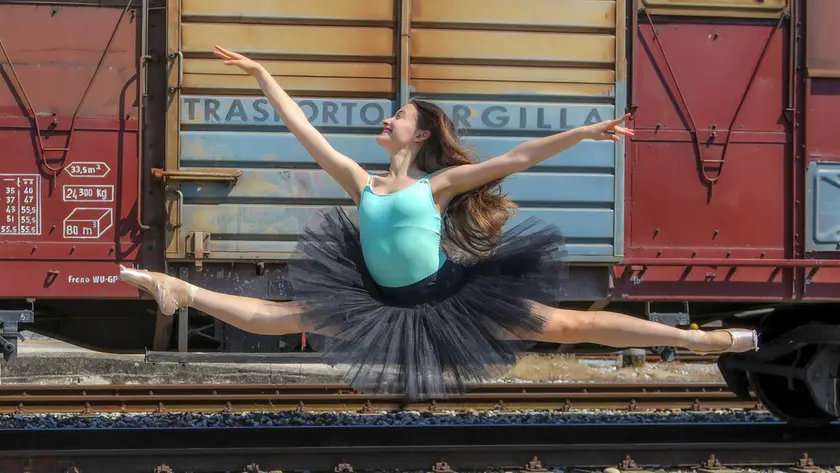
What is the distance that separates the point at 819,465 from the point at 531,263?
324cm

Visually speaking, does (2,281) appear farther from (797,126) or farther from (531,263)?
(797,126)

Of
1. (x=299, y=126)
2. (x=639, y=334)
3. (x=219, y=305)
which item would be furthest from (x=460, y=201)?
(x=219, y=305)

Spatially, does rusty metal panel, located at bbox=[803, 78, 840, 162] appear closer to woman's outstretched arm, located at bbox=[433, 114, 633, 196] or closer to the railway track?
the railway track

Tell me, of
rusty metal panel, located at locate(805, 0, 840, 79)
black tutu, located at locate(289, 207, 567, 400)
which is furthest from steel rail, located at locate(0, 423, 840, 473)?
rusty metal panel, located at locate(805, 0, 840, 79)

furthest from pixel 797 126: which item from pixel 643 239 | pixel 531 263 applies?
pixel 531 263

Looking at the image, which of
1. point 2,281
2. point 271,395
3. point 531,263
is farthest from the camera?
point 271,395

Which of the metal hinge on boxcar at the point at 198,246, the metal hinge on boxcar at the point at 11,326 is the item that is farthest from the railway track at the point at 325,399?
the metal hinge on boxcar at the point at 198,246

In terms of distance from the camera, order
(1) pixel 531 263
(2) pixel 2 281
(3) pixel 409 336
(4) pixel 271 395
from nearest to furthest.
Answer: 1. (3) pixel 409 336
2. (1) pixel 531 263
3. (2) pixel 2 281
4. (4) pixel 271 395

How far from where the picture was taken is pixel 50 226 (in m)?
5.29

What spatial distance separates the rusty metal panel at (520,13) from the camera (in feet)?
17.8

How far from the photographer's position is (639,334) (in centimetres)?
315

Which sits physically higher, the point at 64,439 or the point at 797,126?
the point at 797,126

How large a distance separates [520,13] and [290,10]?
5.11ft

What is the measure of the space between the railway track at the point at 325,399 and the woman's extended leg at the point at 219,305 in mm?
3267
